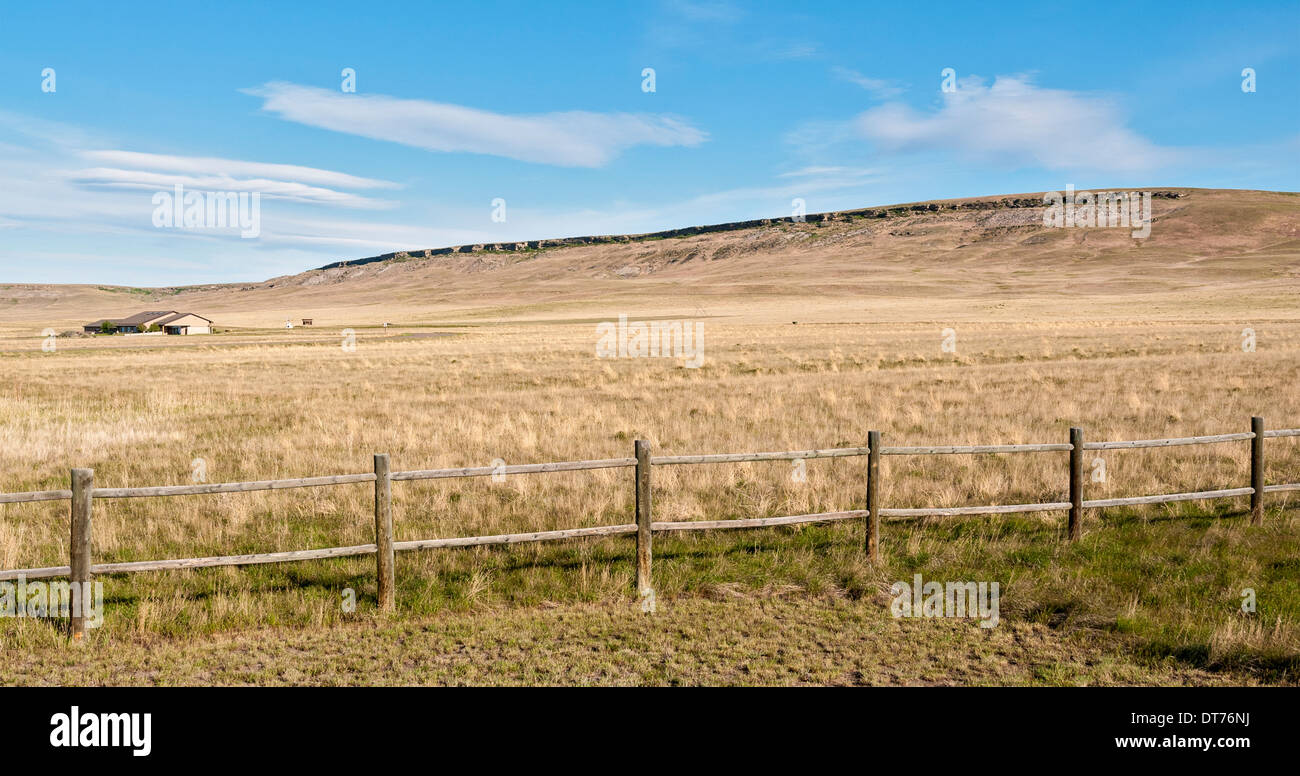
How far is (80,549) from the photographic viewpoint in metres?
6.75

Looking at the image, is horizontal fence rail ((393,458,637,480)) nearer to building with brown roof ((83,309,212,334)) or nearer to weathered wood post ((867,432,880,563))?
weathered wood post ((867,432,880,563))

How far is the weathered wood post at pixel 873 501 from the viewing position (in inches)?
331

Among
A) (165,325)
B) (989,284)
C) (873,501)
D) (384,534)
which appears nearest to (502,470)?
(384,534)

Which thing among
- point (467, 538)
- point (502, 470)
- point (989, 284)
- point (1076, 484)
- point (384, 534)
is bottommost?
point (467, 538)

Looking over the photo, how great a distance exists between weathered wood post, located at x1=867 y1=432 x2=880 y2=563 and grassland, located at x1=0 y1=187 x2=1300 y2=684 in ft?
0.94

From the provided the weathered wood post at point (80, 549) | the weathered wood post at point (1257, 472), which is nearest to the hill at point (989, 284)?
the weathered wood post at point (1257, 472)

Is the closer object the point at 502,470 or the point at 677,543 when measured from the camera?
the point at 502,470

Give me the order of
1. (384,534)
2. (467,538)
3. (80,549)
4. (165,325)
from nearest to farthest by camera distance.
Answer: (80,549), (384,534), (467,538), (165,325)

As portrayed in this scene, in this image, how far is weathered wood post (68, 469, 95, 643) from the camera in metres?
6.67

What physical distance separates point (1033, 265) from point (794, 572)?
173704 mm

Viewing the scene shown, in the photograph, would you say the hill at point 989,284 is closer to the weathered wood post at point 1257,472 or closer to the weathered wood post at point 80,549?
the weathered wood post at point 1257,472

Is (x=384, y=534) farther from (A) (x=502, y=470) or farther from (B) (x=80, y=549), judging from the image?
(B) (x=80, y=549)

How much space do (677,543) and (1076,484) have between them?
4.45m

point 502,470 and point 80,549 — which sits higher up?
point 502,470
